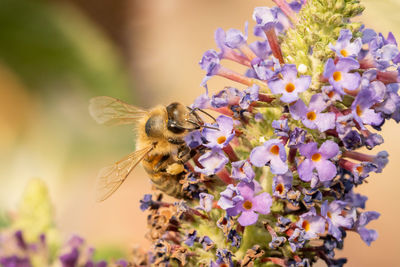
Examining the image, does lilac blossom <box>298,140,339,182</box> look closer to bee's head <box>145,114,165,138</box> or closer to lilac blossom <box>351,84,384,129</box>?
lilac blossom <box>351,84,384,129</box>

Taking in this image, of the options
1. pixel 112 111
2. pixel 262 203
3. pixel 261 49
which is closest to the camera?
pixel 262 203

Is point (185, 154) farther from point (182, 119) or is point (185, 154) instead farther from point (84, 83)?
point (84, 83)

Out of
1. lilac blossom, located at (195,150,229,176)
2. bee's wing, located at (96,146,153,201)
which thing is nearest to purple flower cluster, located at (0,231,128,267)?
bee's wing, located at (96,146,153,201)

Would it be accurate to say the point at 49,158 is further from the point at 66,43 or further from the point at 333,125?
the point at 333,125

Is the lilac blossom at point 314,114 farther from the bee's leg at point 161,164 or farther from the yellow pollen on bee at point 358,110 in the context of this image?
the bee's leg at point 161,164

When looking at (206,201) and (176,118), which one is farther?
(176,118)

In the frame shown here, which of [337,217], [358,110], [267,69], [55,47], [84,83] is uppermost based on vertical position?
[55,47]

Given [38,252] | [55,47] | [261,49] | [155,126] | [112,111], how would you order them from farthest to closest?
[55,47] → [38,252] → [112,111] → [155,126] → [261,49]

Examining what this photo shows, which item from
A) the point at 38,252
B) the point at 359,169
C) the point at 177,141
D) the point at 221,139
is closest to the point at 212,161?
the point at 221,139

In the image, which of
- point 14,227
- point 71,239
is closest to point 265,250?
point 71,239
